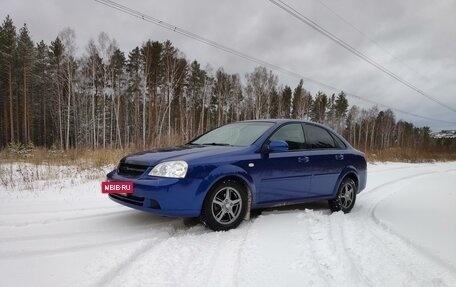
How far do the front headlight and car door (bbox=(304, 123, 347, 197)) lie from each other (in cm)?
235

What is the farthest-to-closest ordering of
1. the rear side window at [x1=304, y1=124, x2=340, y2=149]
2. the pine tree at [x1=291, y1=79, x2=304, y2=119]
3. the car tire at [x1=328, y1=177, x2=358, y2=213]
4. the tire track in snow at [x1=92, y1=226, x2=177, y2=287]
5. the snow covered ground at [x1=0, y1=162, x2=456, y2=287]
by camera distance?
1. the pine tree at [x1=291, y1=79, x2=304, y2=119]
2. the car tire at [x1=328, y1=177, x2=358, y2=213]
3. the rear side window at [x1=304, y1=124, x2=340, y2=149]
4. the snow covered ground at [x1=0, y1=162, x2=456, y2=287]
5. the tire track in snow at [x1=92, y1=226, x2=177, y2=287]

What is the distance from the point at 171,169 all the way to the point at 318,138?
302 centimetres

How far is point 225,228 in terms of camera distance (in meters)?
4.73

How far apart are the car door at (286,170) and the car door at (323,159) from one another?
0.17 m

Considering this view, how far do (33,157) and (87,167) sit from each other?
2.77 m

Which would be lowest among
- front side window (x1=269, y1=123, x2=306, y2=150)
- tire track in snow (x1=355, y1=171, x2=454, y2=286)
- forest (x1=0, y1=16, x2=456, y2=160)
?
tire track in snow (x1=355, y1=171, x2=454, y2=286)

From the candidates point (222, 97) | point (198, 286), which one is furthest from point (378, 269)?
point (222, 97)

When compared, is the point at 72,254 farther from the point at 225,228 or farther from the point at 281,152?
the point at 281,152

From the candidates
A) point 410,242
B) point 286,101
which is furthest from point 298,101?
point 410,242

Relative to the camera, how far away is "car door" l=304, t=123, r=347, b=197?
6.01 m

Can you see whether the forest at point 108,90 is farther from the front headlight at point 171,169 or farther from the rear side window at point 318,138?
the front headlight at point 171,169

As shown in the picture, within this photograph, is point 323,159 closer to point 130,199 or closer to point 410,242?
point 410,242

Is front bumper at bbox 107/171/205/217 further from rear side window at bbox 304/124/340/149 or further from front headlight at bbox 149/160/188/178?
rear side window at bbox 304/124/340/149

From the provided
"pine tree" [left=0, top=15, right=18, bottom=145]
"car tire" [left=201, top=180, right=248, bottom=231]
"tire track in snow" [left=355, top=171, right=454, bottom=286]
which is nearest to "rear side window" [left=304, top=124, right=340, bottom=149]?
"tire track in snow" [left=355, top=171, right=454, bottom=286]
